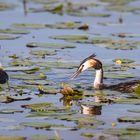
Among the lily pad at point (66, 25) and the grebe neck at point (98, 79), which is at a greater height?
the lily pad at point (66, 25)

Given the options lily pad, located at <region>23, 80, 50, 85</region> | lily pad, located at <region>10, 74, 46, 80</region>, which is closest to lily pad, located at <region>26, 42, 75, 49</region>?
lily pad, located at <region>10, 74, 46, 80</region>

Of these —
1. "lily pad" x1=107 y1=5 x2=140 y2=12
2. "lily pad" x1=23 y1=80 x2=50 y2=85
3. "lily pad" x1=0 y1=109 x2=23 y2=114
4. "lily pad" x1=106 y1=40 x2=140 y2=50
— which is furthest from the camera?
"lily pad" x1=107 y1=5 x2=140 y2=12

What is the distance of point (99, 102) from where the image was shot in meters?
13.3

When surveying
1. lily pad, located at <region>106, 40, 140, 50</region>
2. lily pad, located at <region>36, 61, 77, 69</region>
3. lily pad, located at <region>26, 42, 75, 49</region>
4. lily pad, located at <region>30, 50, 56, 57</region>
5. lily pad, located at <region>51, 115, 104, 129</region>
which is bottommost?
lily pad, located at <region>51, 115, 104, 129</region>

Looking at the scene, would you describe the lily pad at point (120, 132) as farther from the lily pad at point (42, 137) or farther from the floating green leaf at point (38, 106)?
the floating green leaf at point (38, 106)

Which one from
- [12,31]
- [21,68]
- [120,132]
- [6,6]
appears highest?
[6,6]

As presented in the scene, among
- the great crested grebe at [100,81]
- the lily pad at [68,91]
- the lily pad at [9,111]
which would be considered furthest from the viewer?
the great crested grebe at [100,81]

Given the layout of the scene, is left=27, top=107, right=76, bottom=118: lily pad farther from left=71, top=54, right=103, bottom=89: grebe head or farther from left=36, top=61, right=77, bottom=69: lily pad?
left=36, top=61, right=77, bottom=69: lily pad

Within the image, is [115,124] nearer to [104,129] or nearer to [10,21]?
[104,129]

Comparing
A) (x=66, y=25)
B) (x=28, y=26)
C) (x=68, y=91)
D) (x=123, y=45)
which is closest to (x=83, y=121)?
(x=68, y=91)

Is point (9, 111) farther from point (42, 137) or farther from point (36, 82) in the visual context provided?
point (36, 82)

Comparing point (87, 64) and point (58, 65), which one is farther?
point (58, 65)

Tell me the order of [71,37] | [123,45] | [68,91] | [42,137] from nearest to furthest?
[42,137]
[68,91]
[123,45]
[71,37]

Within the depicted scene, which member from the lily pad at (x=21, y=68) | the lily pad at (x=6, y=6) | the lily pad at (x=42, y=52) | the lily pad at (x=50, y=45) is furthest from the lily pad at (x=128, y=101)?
the lily pad at (x=6, y=6)
